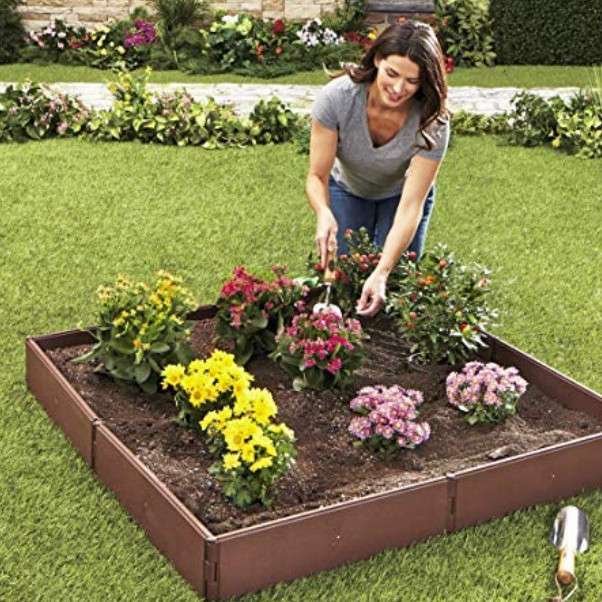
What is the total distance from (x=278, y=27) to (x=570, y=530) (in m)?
9.61

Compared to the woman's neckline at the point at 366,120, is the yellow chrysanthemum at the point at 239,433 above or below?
below

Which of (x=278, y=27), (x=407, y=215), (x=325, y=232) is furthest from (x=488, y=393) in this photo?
(x=278, y=27)

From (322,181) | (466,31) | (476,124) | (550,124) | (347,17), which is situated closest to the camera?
(322,181)

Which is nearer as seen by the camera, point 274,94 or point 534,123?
point 534,123

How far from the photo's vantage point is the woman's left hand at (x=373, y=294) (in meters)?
5.06

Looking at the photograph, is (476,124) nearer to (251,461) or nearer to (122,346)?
(122,346)

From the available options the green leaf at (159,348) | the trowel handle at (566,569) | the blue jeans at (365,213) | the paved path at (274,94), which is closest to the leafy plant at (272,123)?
the paved path at (274,94)

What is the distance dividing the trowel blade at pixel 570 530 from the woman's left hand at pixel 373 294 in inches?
48.6

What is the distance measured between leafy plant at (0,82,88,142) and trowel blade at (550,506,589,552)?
6230 mm

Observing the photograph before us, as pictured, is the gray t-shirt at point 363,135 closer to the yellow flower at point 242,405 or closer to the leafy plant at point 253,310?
the leafy plant at point 253,310

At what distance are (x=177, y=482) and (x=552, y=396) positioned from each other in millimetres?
1678

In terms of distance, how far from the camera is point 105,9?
1358cm

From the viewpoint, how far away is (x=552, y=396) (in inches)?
196

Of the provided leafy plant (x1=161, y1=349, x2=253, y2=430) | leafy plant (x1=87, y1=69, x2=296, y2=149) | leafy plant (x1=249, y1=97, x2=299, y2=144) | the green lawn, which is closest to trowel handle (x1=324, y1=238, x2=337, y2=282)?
leafy plant (x1=161, y1=349, x2=253, y2=430)
